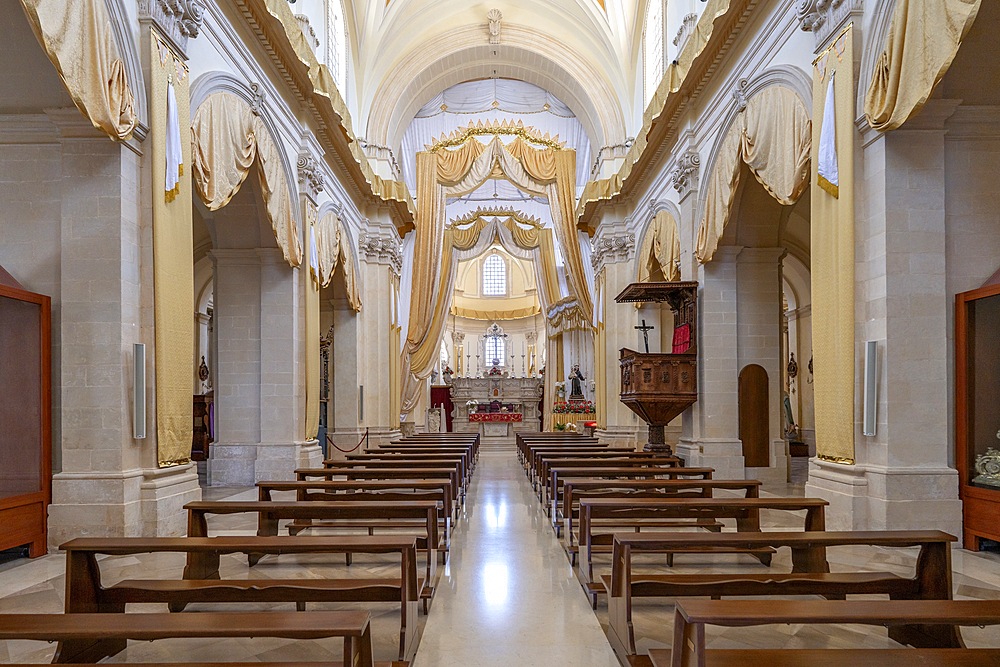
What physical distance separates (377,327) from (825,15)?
13.2m

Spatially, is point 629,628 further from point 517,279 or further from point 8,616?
point 517,279

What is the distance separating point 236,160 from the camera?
9.48 metres

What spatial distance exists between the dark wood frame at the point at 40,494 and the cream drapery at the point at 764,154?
721 cm

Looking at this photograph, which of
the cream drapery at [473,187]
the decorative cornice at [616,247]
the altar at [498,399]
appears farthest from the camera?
the altar at [498,399]

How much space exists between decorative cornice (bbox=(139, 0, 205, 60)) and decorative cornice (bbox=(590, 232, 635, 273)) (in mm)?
11873

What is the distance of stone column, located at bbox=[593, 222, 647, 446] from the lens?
17.9m

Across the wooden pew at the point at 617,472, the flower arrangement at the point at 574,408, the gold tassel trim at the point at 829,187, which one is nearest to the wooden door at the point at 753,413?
the wooden pew at the point at 617,472

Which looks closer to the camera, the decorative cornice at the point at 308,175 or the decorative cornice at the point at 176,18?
the decorative cornice at the point at 176,18

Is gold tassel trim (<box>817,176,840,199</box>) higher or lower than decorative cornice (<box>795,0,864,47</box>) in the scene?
lower

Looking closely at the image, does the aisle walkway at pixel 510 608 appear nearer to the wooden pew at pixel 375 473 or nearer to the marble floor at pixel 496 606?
the marble floor at pixel 496 606

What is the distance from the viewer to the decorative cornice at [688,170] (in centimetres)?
1266

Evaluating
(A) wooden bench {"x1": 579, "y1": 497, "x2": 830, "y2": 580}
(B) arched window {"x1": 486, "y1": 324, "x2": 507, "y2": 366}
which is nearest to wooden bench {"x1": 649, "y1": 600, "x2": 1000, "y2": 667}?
(A) wooden bench {"x1": 579, "y1": 497, "x2": 830, "y2": 580}

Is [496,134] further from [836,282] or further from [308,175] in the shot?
[836,282]

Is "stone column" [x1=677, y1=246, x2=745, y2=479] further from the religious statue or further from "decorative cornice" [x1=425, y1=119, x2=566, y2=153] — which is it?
the religious statue
